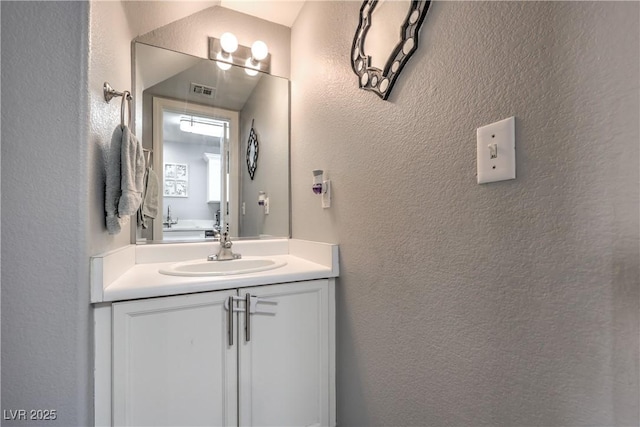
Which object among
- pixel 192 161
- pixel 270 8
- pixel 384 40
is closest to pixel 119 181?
pixel 192 161

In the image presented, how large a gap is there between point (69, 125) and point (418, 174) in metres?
0.95

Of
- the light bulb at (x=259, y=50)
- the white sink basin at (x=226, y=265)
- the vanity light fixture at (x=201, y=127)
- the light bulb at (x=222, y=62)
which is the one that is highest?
the light bulb at (x=259, y=50)

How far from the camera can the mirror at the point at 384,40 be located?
2.60 ft

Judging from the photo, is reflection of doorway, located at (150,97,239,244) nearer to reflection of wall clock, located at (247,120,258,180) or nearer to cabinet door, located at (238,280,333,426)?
reflection of wall clock, located at (247,120,258,180)

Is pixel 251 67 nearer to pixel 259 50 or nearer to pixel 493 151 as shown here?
pixel 259 50

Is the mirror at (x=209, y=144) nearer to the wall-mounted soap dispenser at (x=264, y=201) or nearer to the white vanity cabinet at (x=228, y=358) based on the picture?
the wall-mounted soap dispenser at (x=264, y=201)

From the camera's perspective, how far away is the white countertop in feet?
2.73

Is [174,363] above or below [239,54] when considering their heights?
below

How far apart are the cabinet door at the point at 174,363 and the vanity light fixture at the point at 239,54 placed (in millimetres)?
1289

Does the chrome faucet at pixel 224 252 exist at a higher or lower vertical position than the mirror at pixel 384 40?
lower

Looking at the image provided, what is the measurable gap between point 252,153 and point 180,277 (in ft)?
2.85

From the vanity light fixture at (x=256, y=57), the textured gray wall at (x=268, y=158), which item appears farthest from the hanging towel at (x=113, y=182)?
the vanity light fixture at (x=256, y=57)

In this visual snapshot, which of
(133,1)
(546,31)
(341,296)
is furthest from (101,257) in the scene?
(546,31)

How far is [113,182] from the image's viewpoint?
0.90 meters
